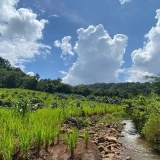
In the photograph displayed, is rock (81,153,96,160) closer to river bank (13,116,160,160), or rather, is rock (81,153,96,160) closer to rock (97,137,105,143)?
river bank (13,116,160,160)

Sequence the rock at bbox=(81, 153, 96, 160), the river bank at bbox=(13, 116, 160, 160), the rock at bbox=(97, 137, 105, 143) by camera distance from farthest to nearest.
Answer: the rock at bbox=(97, 137, 105, 143), the rock at bbox=(81, 153, 96, 160), the river bank at bbox=(13, 116, 160, 160)

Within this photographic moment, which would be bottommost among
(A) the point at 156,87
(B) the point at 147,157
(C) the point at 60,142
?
(B) the point at 147,157

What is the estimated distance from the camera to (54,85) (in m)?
88.1

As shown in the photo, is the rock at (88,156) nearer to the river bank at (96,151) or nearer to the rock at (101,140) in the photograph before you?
the river bank at (96,151)

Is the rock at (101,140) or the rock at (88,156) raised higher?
the rock at (101,140)

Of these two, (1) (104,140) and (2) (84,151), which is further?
(1) (104,140)

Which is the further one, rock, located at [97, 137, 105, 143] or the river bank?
rock, located at [97, 137, 105, 143]

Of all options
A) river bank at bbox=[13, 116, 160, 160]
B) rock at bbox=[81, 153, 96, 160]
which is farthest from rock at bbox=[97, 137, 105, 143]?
rock at bbox=[81, 153, 96, 160]

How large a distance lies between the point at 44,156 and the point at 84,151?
1495 mm

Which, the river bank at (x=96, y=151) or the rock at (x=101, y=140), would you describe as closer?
the river bank at (x=96, y=151)

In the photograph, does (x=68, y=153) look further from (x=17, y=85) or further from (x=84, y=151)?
(x=17, y=85)

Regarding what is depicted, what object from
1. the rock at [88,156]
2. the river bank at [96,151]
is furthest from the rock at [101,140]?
the rock at [88,156]

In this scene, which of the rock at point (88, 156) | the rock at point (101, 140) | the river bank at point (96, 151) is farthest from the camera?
the rock at point (101, 140)

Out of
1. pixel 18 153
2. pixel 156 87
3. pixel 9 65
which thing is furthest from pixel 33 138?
pixel 9 65
